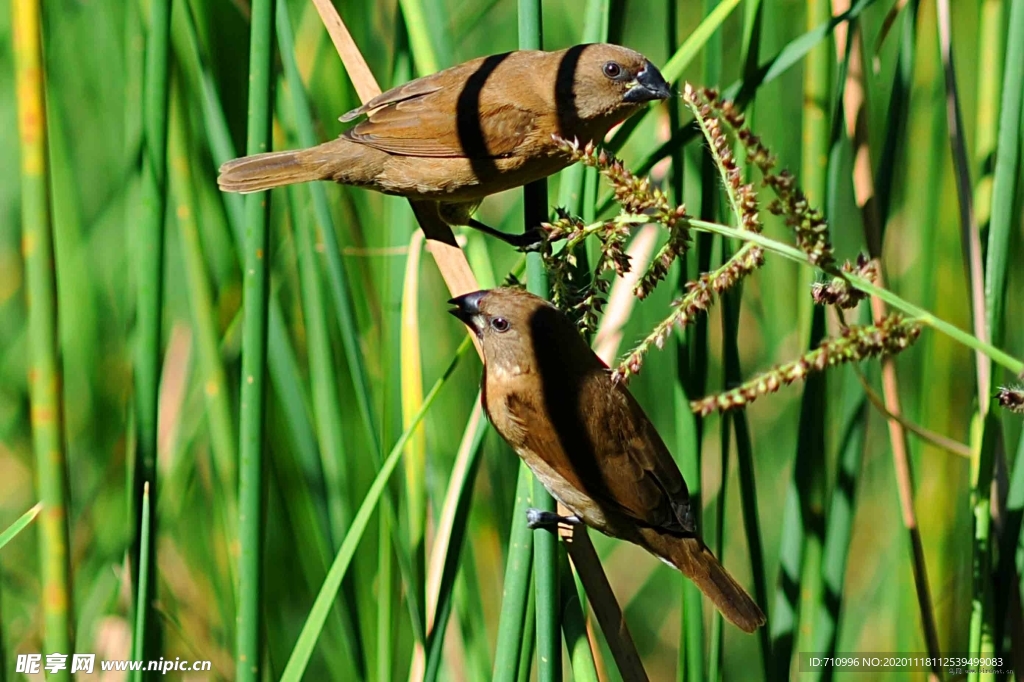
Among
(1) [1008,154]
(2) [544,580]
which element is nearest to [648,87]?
(1) [1008,154]

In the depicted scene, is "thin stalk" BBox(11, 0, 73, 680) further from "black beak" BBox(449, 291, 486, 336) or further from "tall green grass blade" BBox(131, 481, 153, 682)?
"black beak" BBox(449, 291, 486, 336)

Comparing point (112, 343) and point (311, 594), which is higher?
point (112, 343)

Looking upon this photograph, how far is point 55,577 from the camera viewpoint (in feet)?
4.73

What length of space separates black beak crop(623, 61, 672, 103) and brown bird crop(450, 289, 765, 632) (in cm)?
45

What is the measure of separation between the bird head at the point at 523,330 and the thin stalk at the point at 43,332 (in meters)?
0.71

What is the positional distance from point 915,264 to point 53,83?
2.04 m

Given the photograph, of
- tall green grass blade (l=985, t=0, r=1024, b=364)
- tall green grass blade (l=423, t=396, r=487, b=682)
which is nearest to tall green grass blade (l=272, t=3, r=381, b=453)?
tall green grass blade (l=423, t=396, r=487, b=682)

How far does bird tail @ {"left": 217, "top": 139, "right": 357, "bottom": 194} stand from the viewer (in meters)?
1.47

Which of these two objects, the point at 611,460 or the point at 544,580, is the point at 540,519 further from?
the point at 611,460

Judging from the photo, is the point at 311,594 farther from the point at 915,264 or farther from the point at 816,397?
the point at 915,264

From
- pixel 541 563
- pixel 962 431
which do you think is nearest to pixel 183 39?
pixel 541 563

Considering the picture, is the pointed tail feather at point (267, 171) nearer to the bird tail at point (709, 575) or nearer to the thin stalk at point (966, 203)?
the bird tail at point (709, 575)

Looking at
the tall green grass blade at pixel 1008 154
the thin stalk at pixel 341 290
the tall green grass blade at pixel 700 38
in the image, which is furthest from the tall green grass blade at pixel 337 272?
the tall green grass blade at pixel 1008 154

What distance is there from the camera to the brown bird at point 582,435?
177cm
